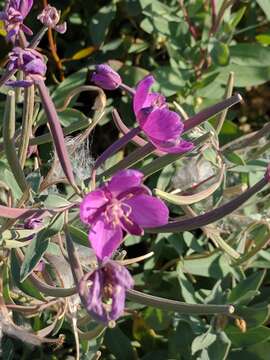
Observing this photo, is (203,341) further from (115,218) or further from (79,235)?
(115,218)

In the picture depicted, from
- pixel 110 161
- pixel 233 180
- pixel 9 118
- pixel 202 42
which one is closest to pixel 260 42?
pixel 202 42

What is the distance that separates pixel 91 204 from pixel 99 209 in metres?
0.02

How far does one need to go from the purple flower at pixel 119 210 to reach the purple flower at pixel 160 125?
0.09 m

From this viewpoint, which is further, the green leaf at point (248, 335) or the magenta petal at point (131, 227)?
the green leaf at point (248, 335)

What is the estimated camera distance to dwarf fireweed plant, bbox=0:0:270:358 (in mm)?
946

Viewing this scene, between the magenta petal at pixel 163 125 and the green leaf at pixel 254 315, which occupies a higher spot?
the magenta petal at pixel 163 125

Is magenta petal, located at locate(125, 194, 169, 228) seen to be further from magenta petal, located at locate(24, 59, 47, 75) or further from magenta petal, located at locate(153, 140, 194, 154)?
magenta petal, located at locate(24, 59, 47, 75)

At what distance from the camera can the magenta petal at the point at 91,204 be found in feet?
3.05

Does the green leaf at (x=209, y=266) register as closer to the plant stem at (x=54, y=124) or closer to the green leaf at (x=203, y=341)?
the green leaf at (x=203, y=341)

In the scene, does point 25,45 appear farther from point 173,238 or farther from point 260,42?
point 260,42

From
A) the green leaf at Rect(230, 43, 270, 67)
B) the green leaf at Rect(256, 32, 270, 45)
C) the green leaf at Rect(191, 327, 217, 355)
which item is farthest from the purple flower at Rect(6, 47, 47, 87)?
the green leaf at Rect(256, 32, 270, 45)

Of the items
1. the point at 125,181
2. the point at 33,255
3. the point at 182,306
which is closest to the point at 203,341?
the point at 182,306

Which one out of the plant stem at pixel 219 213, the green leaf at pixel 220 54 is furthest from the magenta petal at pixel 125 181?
the green leaf at pixel 220 54

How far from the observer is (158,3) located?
6.15 ft
